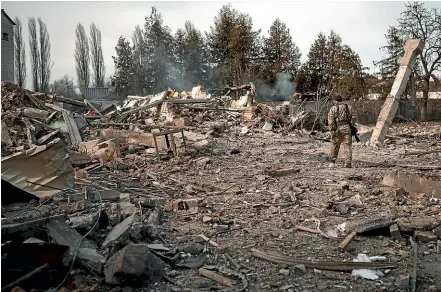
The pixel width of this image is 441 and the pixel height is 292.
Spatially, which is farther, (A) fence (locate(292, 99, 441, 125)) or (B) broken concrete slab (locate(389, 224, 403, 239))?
(A) fence (locate(292, 99, 441, 125))

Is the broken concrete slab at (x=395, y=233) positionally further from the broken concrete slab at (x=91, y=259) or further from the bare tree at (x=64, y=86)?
the bare tree at (x=64, y=86)

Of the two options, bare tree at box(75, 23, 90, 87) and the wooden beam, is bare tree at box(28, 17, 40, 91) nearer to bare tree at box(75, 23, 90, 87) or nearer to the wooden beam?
bare tree at box(75, 23, 90, 87)

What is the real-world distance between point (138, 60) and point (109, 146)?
99.2 ft

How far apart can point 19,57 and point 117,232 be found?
37.4 meters

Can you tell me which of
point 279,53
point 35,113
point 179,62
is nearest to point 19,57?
point 179,62

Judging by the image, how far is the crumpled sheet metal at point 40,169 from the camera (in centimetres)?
627

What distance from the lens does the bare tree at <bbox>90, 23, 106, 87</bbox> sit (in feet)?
157

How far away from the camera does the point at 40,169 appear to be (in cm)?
650

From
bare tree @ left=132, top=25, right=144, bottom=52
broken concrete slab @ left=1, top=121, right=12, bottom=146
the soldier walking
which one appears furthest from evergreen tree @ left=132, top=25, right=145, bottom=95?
the soldier walking

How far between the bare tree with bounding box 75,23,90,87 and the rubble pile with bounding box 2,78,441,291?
37.0 metres

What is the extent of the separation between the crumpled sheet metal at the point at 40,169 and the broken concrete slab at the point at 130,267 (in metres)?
3.03

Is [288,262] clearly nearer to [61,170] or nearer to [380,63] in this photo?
[61,170]

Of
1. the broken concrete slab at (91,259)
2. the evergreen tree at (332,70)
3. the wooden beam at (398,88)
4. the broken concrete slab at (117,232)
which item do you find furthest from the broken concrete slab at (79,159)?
the evergreen tree at (332,70)

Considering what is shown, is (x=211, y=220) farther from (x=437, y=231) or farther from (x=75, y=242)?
(x=437, y=231)
